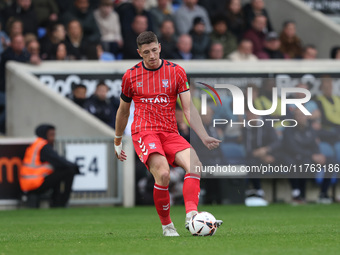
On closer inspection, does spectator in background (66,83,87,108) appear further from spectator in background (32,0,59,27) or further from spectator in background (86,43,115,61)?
spectator in background (32,0,59,27)

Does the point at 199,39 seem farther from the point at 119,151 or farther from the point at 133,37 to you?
the point at 119,151

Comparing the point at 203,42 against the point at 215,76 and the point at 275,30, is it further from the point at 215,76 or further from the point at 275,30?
the point at 275,30

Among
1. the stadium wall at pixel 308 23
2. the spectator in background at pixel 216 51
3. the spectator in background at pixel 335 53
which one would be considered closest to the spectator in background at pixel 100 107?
the spectator in background at pixel 216 51

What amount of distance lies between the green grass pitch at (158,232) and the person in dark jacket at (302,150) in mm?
1253

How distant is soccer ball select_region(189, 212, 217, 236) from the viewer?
28.8 ft

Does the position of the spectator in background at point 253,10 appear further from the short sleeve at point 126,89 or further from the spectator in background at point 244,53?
the short sleeve at point 126,89

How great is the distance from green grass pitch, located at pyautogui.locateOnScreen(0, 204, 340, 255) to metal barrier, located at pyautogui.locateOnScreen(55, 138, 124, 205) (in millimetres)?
636

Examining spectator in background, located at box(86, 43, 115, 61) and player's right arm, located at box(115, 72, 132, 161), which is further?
spectator in background, located at box(86, 43, 115, 61)

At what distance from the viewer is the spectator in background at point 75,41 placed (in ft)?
58.5

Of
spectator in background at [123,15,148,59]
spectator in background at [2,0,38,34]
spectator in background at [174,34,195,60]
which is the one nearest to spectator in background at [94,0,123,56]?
spectator in background at [123,15,148,59]

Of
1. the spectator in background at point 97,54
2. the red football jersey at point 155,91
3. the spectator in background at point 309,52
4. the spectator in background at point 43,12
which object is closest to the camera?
the red football jersey at point 155,91

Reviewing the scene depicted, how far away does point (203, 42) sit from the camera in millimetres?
18984

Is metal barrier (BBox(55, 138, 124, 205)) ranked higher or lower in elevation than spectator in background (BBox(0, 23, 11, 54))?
lower

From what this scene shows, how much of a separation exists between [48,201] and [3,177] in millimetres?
975
